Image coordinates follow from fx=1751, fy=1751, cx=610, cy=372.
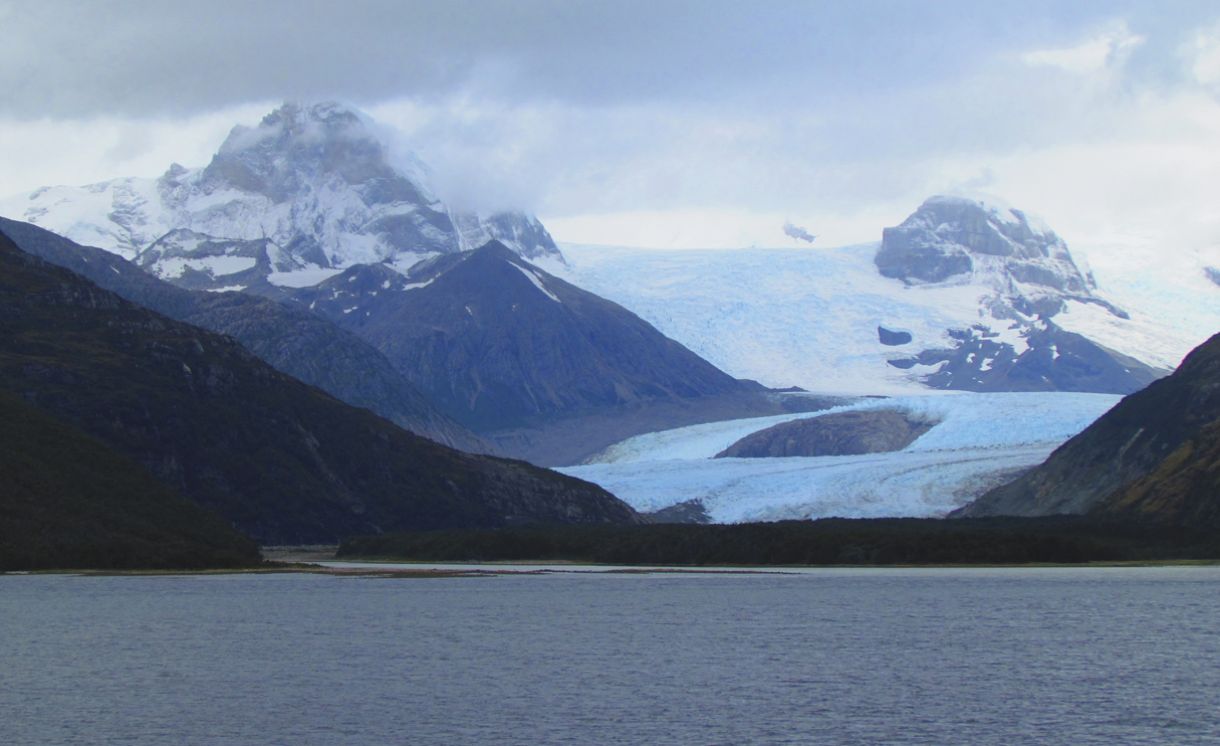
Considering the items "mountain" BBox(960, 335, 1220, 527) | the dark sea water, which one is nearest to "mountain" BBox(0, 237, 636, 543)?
"mountain" BBox(960, 335, 1220, 527)

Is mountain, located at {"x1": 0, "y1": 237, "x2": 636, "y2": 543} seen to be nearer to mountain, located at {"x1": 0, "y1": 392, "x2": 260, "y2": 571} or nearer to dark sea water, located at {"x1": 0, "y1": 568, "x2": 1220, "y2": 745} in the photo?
mountain, located at {"x1": 0, "y1": 392, "x2": 260, "y2": 571}

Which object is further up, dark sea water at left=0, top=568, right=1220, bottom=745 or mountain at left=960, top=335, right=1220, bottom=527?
mountain at left=960, top=335, right=1220, bottom=527

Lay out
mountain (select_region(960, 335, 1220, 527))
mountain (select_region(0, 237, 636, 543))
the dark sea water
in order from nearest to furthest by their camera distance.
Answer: the dark sea water
mountain (select_region(0, 237, 636, 543))
mountain (select_region(960, 335, 1220, 527))

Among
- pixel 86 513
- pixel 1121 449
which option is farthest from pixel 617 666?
pixel 1121 449

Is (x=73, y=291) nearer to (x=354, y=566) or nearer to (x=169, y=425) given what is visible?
(x=169, y=425)

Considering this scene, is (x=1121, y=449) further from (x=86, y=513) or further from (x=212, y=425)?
(x=86, y=513)
